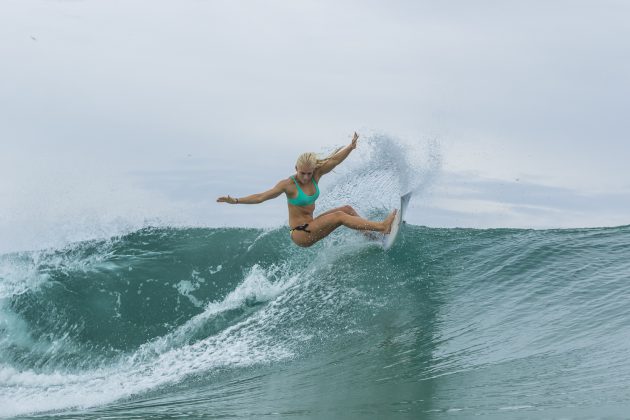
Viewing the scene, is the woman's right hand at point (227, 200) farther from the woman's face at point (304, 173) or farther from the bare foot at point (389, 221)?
the bare foot at point (389, 221)

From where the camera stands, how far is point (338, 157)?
898 cm

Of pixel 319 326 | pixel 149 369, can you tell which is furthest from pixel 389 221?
pixel 149 369

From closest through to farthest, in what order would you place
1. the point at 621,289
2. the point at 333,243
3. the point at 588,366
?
the point at 588,366 < the point at 621,289 < the point at 333,243

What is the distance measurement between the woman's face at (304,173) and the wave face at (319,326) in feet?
6.01

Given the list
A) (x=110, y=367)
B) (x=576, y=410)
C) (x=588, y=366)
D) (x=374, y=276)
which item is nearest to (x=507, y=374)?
(x=588, y=366)

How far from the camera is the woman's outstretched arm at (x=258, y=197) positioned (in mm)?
8070

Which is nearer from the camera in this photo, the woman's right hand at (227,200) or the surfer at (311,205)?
the woman's right hand at (227,200)

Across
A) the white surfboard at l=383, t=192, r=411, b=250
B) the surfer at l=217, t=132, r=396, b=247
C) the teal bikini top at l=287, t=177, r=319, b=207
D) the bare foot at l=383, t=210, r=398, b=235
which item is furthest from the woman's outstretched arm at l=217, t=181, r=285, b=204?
the white surfboard at l=383, t=192, r=411, b=250

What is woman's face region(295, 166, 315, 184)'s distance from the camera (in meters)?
8.46

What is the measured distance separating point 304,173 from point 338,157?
691 mm

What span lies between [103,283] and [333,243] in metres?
3.83

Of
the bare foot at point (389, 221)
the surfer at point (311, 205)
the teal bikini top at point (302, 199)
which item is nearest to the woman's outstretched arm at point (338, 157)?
the surfer at point (311, 205)

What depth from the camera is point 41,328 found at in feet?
33.2

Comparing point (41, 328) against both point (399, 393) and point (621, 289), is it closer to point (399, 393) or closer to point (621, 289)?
point (399, 393)
